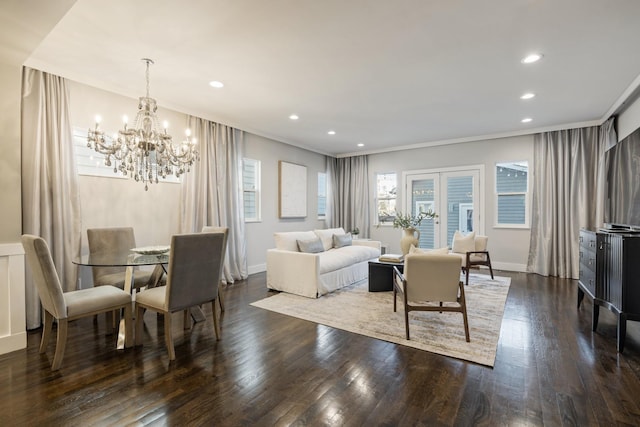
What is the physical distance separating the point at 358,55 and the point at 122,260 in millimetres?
2931

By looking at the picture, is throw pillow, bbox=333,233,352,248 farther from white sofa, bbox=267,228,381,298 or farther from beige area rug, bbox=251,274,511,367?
beige area rug, bbox=251,274,511,367

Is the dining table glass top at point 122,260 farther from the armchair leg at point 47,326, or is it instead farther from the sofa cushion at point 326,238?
the sofa cushion at point 326,238

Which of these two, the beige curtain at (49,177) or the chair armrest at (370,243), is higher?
the beige curtain at (49,177)

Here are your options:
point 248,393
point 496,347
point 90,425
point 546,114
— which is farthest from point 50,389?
point 546,114

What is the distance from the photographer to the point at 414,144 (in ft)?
22.5

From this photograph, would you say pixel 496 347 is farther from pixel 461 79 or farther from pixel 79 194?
pixel 79 194

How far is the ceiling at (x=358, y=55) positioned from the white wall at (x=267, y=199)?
1.08 metres

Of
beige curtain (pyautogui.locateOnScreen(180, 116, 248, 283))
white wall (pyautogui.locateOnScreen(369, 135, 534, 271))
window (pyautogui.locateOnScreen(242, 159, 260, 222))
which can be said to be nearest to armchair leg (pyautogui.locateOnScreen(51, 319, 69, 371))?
beige curtain (pyautogui.locateOnScreen(180, 116, 248, 283))

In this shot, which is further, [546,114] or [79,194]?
[546,114]

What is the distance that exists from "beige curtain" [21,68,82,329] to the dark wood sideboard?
5.34m

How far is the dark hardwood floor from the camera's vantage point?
178 centimetres

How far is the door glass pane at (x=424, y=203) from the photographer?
687 centimetres

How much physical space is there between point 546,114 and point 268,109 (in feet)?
14.1

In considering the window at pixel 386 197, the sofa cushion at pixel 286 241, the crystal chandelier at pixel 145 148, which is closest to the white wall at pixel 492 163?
the window at pixel 386 197
